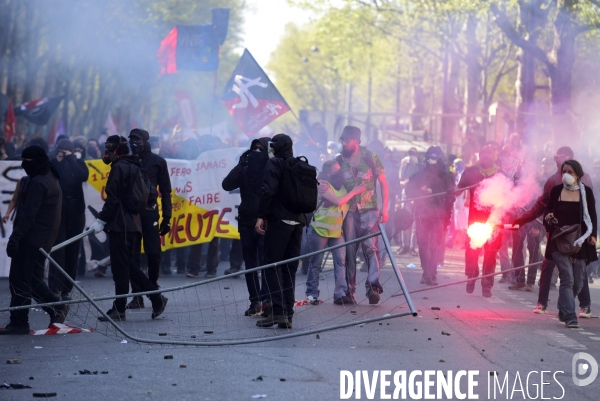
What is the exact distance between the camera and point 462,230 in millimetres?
22578

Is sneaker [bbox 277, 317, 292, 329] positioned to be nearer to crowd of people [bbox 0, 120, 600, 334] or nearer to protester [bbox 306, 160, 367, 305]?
crowd of people [bbox 0, 120, 600, 334]

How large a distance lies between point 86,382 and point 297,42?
8783cm

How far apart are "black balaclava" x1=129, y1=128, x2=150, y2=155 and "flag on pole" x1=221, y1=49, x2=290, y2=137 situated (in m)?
7.68

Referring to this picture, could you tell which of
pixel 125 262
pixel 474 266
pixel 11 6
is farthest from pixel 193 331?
pixel 11 6

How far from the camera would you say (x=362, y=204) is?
12.4 m

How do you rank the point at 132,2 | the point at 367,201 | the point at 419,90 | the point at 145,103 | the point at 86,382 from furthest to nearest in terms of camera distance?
1. the point at 419,90
2. the point at 145,103
3. the point at 132,2
4. the point at 367,201
5. the point at 86,382

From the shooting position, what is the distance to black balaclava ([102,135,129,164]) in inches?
428

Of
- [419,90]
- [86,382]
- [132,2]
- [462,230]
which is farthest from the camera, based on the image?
[419,90]

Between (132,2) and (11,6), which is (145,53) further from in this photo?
(11,6)

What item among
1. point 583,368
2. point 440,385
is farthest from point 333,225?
point 440,385

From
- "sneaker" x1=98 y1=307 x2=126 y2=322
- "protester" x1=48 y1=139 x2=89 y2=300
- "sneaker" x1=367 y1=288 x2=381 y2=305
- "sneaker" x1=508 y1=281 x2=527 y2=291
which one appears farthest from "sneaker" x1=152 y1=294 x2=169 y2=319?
"sneaker" x1=508 y1=281 x2=527 y2=291

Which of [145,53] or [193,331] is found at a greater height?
[145,53]

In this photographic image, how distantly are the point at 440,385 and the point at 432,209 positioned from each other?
788 cm

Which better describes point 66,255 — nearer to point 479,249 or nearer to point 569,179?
point 479,249
